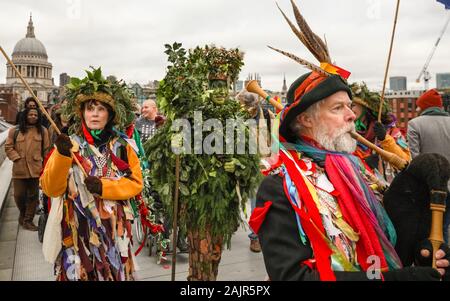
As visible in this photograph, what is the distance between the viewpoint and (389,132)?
15.5 feet

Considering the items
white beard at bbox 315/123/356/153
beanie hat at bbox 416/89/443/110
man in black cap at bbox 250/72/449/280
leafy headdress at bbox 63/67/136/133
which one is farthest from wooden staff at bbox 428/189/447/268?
beanie hat at bbox 416/89/443/110

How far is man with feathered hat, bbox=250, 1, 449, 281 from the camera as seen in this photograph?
5.40 ft

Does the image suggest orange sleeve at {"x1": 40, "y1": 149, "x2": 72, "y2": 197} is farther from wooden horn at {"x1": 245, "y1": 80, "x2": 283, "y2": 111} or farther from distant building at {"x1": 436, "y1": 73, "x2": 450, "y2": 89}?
distant building at {"x1": 436, "y1": 73, "x2": 450, "y2": 89}

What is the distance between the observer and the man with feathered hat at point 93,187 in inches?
124

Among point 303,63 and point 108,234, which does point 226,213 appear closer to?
point 108,234

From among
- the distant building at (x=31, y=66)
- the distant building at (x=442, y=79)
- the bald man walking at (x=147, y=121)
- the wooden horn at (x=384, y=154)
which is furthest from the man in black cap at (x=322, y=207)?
the distant building at (x=442, y=79)

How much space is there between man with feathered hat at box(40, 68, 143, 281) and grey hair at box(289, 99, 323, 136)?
1.72 metres

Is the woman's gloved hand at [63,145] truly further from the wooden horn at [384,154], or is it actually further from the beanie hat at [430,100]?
the beanie hat at [430,100]

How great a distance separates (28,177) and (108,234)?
3.75 m

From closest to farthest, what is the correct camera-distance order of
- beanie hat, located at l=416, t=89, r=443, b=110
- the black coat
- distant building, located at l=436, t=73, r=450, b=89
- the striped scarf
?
the black coat, the striped scarf, beanie hat, located at l=416, t=89, r=443, b=110, distant building, located at l=436, t=73, r=450, b=89

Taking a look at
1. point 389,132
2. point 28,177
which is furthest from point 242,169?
point 28,177

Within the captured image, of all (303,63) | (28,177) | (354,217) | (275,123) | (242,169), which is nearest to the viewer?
(354,217)

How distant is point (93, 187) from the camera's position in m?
3.09

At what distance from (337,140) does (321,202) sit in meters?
0.34
